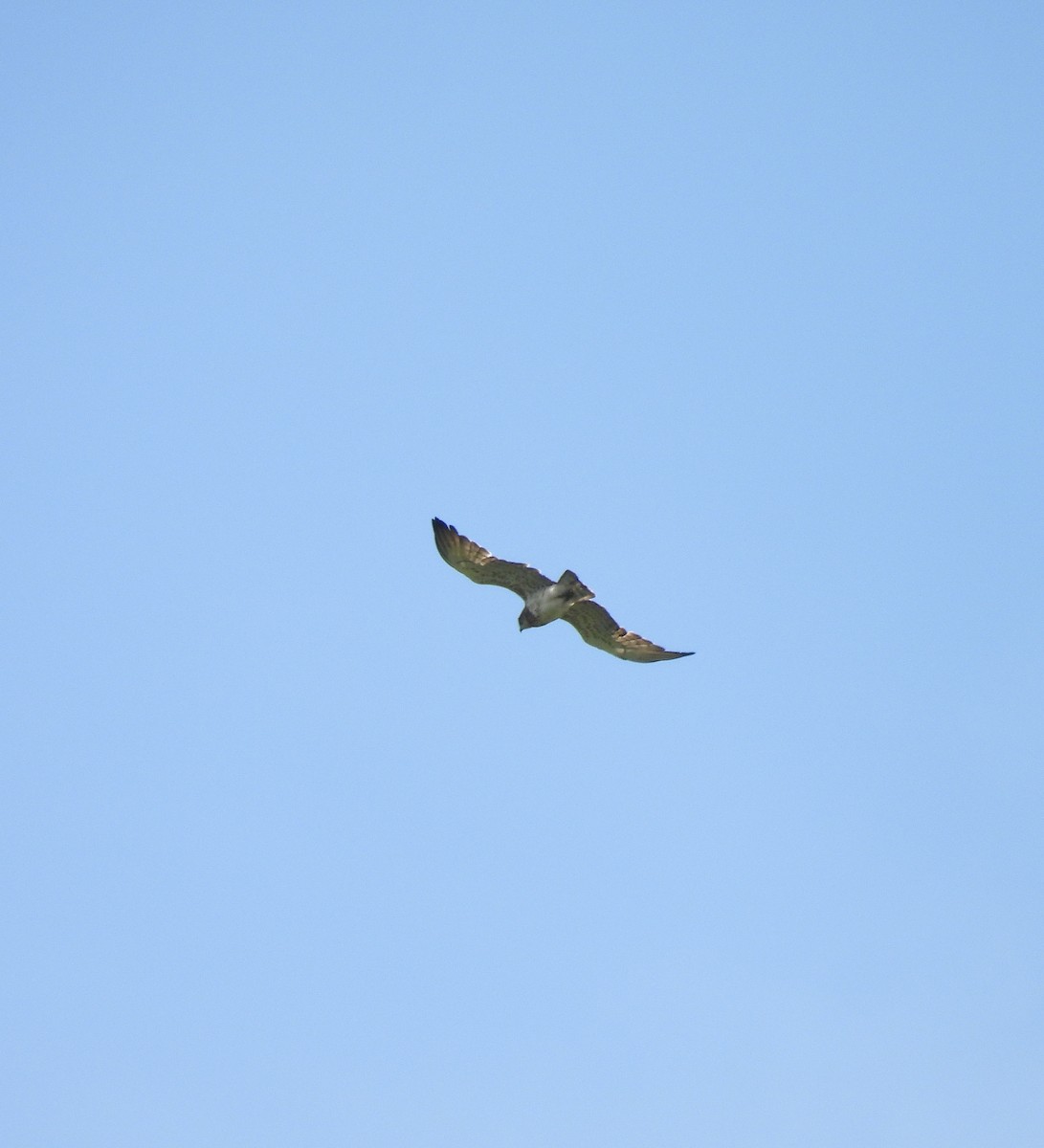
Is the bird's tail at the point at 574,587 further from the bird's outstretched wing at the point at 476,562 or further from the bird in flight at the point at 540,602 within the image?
the bird's outstretched wing at the point at 476,562

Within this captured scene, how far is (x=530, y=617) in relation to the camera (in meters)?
30.3

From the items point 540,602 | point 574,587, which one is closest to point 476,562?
point 540,602

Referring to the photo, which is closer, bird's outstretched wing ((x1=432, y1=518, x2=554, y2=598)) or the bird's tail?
the bird's tail

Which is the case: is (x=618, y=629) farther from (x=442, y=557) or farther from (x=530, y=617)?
(x=442, y=557)

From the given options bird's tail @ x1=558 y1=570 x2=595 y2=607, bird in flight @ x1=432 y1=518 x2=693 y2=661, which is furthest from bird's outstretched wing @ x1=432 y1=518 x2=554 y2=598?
bird's tail @ x1=558 y1=570 x2=595 y2=607

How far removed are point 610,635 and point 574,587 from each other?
1686mm

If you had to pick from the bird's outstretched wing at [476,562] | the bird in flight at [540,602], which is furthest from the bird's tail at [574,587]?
the bird's outstretched wing at [476,562]

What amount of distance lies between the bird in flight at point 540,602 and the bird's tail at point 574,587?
0.12 metres

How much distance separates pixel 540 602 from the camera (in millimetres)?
30203

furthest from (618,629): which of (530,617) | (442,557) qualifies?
(442,557)

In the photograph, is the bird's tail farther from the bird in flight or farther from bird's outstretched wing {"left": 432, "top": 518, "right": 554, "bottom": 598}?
bird's outstretched wing {"left": 432, "top": 518, "right": 554, "bottom": 598}

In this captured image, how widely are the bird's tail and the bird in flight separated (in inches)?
4.7

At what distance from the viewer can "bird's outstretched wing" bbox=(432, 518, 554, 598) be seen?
30672 mm

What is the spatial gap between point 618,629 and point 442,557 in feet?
11.7
